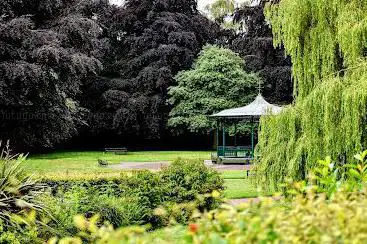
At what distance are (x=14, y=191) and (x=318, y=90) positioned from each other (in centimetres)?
480

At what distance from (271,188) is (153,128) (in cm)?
2323

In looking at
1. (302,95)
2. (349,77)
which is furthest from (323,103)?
(302,95)

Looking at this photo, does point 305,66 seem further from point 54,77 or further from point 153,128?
point 153,128

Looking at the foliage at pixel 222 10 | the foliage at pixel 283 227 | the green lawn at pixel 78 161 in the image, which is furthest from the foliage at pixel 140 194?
the foliage at pixel 222 10

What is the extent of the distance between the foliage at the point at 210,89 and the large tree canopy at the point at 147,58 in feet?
5.47

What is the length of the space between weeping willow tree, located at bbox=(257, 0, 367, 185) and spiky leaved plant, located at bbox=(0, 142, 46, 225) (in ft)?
13.1

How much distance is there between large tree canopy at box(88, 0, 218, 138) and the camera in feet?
107

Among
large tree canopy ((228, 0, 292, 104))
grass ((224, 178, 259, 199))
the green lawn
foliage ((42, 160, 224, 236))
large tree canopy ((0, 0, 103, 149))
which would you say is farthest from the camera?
large tree canopy ((228, 0, 292, 104))

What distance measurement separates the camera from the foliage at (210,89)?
102ft

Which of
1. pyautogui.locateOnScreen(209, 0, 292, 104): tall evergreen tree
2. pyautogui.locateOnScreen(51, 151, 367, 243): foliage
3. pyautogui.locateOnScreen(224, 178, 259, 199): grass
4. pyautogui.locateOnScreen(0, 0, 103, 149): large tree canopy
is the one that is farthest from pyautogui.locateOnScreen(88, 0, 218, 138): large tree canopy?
pyautogui.locateOnScreen(51, 151, 367, 243): foliage

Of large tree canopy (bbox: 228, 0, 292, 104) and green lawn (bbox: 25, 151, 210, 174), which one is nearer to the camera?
green lawn (bbox: 25, 151, 210, 174)

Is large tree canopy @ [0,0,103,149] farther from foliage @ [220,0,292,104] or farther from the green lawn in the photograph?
foliage @ [220,0,292,104]

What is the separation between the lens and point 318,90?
810cm

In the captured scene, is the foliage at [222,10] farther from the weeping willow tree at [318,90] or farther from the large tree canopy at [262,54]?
the weeping willow tree at [318,90]
